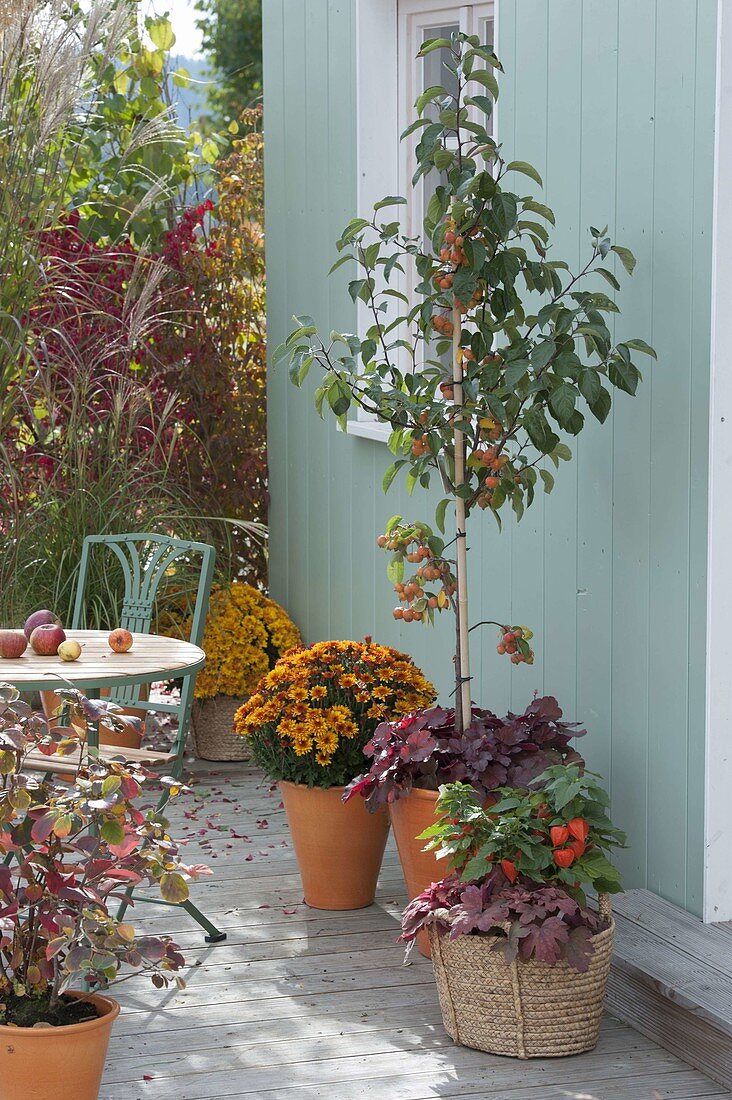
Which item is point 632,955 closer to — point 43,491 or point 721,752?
point 721,752

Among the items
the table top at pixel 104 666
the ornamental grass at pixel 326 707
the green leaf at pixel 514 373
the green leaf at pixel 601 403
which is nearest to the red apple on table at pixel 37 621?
the table top at pixel 104 666

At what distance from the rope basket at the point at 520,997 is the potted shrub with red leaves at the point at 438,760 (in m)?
0.40

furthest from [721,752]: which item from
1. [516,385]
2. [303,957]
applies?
[303,957]

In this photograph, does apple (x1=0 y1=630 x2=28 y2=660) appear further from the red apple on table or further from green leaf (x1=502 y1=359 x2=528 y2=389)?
green leaf (x1=502 y1=359 x2=528 y2=389)

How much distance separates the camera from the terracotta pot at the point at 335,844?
12.9 feet

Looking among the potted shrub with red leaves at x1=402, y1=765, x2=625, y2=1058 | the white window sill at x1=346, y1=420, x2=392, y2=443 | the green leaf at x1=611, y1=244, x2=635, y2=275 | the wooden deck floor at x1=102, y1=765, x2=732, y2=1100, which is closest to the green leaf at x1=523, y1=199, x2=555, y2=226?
the green leaf at x1=611, y1=244, x2=635, y2=275

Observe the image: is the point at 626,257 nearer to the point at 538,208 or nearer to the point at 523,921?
the point at 538,208

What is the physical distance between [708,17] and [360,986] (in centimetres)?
239

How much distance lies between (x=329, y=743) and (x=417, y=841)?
38 centimetres

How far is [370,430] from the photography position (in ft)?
17.1

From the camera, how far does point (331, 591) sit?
5812 mm

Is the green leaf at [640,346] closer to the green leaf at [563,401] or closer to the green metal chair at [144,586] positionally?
the green leaf at [563,401]

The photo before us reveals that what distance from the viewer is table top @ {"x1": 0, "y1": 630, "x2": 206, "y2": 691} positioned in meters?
3.39

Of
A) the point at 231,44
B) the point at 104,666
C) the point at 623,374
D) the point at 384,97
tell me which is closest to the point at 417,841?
the point at 104,666
